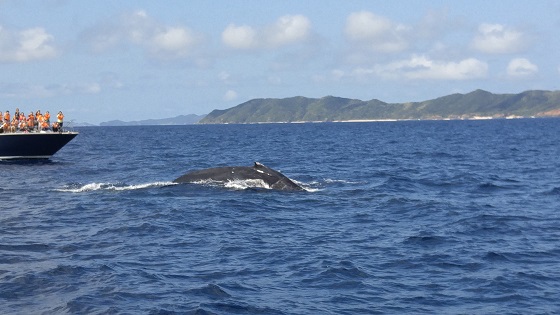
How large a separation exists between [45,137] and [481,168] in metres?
32.0

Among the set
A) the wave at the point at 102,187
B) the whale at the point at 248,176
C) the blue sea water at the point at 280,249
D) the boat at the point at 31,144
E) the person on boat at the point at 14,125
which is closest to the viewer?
the blue sea water at the point at 280,249

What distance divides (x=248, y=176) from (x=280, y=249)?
12.3m

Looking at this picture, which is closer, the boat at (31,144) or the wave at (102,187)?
the wave at (102,187)

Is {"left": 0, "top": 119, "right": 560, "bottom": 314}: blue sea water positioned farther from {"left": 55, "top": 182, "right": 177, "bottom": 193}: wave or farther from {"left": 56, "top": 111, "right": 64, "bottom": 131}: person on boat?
{"left": 56, "top": 111, "right": 64, "bottom": 131}: person on boat

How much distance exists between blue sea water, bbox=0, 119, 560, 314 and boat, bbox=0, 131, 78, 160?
1959 cm

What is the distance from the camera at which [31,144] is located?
52.9 m

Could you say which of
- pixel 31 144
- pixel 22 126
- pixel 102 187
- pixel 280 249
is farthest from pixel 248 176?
pixel 22 126

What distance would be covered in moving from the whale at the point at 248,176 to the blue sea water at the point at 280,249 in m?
0.79

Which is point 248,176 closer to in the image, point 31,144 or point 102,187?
point 102,187

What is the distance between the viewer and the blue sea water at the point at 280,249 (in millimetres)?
13758

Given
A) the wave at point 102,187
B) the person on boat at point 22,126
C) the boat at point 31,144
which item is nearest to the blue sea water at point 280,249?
the wave at point 102,187

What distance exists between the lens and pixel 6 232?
813 inches

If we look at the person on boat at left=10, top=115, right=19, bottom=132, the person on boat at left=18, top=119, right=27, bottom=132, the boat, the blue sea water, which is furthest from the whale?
the person on boat at left=18, top=119, right=27, bottom=132

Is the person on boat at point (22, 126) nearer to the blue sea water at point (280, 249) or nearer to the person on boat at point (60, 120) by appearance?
the person on boat at point (60, 120)
